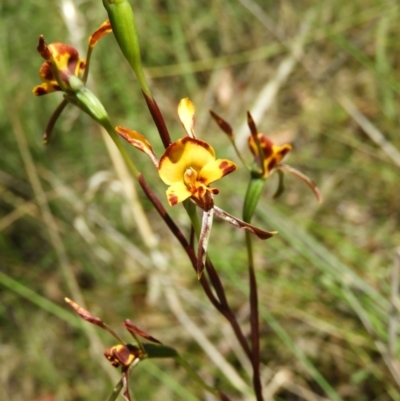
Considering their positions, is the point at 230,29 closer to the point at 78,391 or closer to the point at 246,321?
the point at 246,321

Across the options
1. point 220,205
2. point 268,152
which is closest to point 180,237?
point 268,152

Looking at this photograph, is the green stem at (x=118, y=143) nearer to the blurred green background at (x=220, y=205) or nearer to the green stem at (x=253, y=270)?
the green stem at (x=253, y=270)

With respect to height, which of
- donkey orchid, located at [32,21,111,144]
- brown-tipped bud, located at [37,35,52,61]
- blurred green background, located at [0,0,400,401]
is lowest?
blurred green background, located at [0,0,400,401]

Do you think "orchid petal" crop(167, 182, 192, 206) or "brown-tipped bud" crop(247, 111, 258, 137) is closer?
"orchid petal" crop(167, 182, 192, 206)

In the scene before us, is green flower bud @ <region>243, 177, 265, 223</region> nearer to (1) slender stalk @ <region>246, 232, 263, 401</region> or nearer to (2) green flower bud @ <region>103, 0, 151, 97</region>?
(1) slender stalk @ <region>246, 232, 263, 401</region>

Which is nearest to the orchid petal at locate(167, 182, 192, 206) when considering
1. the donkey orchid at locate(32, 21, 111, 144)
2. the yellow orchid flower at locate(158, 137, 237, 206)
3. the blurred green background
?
the yellow orchid flower at locate(158, 137, 237, 206)

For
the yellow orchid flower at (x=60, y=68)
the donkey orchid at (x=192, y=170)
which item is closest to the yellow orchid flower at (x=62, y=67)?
the yellow orchid flower at (x=60, y=68)

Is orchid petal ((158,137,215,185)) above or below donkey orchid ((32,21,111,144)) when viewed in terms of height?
below

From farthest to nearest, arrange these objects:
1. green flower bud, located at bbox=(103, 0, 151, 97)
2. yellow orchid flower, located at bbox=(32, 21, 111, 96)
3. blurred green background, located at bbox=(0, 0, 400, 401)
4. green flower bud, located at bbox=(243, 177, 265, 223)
Result: 1. blurred green background, located at bbox=(0, 0, 400, 401)
2. green flower bud, located at bbox=(243, 177, 265, 223)
3. yellow orchid flower, located at bbox=(32, 21, 111, 96)
4. green flower bud, located at bbox=(103, 0, 151, 97)
